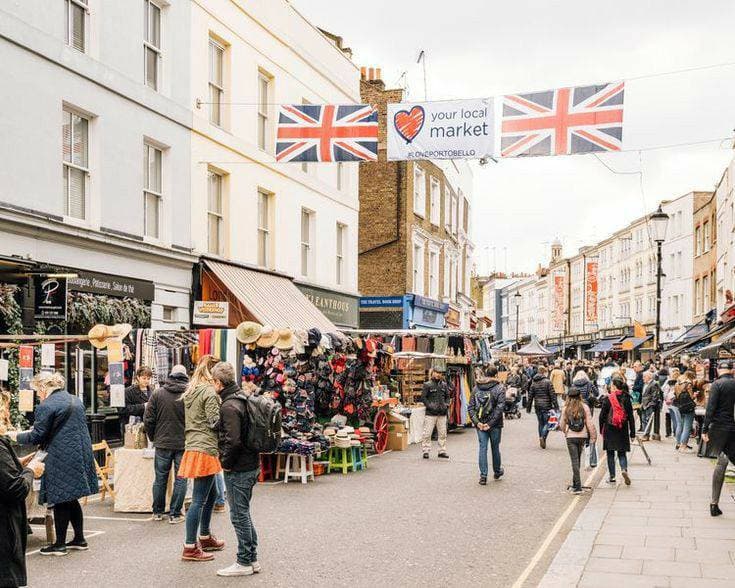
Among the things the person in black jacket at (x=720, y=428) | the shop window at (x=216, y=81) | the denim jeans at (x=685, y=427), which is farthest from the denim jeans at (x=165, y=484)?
the denim jeans at (x=685, y=427)

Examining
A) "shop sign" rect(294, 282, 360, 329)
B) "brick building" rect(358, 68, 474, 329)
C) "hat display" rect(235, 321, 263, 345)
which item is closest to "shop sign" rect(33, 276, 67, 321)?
"hat display" rect(235, 321, 263, 345)

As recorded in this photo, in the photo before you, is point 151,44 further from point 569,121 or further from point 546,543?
point 546,543

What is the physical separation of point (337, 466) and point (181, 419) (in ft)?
16.4

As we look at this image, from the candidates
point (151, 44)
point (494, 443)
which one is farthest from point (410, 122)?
point (151, 44)

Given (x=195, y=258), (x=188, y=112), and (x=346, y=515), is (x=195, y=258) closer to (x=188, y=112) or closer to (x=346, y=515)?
(x=188, y=112)

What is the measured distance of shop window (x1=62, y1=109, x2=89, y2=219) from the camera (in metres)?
14.9

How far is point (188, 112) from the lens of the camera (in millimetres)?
18344

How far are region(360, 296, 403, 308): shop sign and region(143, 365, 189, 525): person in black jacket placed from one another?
22.9 metres

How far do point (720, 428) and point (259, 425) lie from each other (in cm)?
600

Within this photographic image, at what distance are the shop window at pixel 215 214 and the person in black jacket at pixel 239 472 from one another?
12.3 meters

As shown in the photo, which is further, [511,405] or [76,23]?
[511,405]

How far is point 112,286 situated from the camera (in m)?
15.6

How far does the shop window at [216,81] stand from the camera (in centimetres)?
1962

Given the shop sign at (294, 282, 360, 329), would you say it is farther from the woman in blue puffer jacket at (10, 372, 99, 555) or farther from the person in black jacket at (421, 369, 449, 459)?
the woman in blue puffer jacket at (10, 372, 99, 555)
